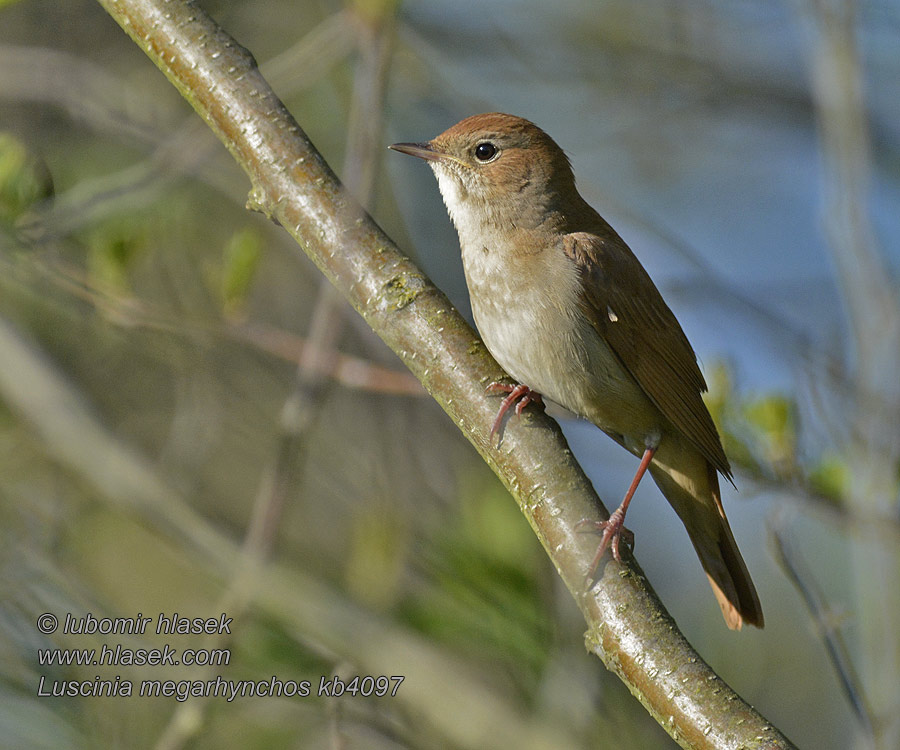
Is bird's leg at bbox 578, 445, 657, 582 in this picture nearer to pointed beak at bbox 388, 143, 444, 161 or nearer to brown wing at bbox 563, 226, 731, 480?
brown wing at bbox 563, 226, 731, 480

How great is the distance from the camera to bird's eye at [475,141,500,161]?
158 inches

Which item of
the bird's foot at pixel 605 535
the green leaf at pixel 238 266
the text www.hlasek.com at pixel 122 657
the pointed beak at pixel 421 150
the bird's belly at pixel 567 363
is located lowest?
the text www.hlasek.com at pixel 122 657

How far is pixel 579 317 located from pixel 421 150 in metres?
1.00

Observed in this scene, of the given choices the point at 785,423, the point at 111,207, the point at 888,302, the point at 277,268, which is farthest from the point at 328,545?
the point at 888,302

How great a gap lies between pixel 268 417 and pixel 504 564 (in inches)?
92.7

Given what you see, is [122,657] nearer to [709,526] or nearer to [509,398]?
[509,398]

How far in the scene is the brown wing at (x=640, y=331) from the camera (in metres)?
3.70

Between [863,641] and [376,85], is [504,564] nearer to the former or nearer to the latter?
[863,641]

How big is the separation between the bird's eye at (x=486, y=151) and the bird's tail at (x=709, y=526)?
4.49 ft

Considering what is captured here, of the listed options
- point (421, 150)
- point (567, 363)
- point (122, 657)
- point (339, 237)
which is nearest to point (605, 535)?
point (567, 363)

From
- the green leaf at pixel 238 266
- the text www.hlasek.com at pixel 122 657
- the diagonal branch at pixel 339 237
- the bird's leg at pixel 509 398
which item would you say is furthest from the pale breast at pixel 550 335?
the text www.hlasek.com at pixel 122 657

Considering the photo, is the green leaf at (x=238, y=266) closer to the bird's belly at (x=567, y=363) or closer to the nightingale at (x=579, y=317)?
the nightingale at (x=579, y=317)

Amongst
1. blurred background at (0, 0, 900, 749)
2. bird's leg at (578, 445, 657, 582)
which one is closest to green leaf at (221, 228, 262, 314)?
blurred background at (0, 0, 900, 749)

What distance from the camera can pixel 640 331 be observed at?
382 cm
